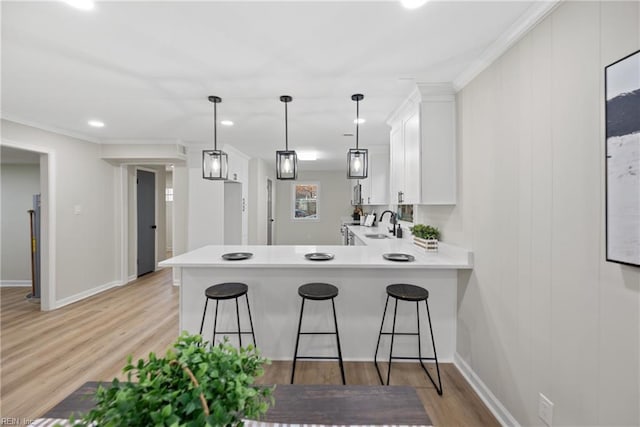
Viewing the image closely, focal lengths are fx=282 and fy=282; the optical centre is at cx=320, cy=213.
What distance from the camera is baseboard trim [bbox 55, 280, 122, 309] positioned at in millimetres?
3919

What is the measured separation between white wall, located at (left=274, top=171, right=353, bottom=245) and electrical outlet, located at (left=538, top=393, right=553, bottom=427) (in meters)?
7.13

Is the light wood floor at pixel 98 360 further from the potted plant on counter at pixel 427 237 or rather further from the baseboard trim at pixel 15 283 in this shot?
the potted plant on counter at pixel 427 237

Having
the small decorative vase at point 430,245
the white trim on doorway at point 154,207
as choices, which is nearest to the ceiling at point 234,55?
the small decorative vase at point 430,245

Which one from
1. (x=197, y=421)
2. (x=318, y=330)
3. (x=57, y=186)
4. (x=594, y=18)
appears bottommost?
(x=318, y=330)

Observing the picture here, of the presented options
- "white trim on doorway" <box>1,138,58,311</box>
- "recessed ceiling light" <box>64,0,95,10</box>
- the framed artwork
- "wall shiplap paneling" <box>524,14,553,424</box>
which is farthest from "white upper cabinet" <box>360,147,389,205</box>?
"white trim on doorway" <box>1,138,58,311</box>

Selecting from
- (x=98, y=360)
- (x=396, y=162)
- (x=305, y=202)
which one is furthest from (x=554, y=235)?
(x=305, y=202)

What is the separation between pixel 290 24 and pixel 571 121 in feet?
5.08

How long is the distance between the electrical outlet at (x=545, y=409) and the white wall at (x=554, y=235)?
0.03 m

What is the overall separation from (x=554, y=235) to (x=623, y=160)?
49 cm

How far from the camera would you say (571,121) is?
1329 millimetres

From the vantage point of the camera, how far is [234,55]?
6.50ft

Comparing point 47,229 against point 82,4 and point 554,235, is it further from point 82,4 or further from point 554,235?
point 554,235

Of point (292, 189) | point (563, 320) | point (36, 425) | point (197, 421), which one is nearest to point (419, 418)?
point (197, 421)

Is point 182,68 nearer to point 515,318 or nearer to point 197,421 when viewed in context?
point 197,421
